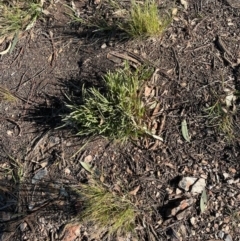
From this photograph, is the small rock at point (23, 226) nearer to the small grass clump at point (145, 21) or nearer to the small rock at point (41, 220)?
the small rock at point (41, 220)

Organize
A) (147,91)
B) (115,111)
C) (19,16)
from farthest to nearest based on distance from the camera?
1. (19,16)
2. (147,91)
3. (115,111)

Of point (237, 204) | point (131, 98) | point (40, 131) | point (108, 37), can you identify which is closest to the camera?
point (237, 204)

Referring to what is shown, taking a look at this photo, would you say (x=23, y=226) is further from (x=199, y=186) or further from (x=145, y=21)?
(x=145, y=21)

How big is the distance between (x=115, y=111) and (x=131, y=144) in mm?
214

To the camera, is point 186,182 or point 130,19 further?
point 130,19

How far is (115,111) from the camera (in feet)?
9.11

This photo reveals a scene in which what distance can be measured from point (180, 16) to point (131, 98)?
2.41ft

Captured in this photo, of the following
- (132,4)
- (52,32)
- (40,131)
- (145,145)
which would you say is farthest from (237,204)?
(52,32)

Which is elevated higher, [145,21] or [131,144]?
[145,21]

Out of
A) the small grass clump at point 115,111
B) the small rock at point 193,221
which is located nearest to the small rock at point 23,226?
the small grass clump at point 115,111

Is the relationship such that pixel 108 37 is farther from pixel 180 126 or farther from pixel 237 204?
pixel 237 204

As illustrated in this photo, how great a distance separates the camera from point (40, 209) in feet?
9.10


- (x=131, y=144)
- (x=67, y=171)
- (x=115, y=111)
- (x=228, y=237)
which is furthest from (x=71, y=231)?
(x=228, y=237)

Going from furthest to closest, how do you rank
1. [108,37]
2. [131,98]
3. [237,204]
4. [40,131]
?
[108,37]
[40,131]
[131,98]
[237,204]
